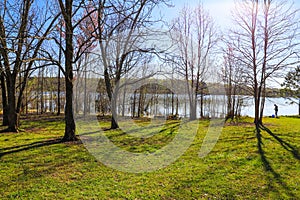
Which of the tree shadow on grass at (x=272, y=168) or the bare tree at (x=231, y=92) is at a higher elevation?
the bare tree at (x=231, y=92)

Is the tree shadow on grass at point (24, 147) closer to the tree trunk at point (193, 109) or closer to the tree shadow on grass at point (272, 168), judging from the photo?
the tree shadow on grass at point (272, 168)

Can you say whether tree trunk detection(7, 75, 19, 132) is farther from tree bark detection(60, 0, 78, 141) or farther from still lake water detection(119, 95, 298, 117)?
still lake water detection(119, 95, 298, 117)

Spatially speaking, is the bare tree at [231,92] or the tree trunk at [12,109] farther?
the bare tree at [231,92]

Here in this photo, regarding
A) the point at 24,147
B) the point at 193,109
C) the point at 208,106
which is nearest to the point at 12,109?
the point at 24,147

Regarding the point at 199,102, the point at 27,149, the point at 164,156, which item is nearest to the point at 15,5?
the point at 27,149

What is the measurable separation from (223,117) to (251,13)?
6.56m

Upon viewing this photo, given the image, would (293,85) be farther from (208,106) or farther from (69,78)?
(69,78)

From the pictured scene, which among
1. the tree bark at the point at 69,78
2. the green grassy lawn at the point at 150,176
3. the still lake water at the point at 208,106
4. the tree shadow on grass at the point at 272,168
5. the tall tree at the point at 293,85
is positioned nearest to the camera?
the green grassy lawn at the point at 150,176

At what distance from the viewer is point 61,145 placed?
219 inches

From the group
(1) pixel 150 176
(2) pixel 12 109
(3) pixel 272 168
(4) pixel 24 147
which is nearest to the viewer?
(1) pixel 150 176

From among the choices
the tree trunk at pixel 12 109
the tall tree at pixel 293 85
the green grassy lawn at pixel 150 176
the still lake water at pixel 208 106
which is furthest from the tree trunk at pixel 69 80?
the tall tree at pixel 293 85

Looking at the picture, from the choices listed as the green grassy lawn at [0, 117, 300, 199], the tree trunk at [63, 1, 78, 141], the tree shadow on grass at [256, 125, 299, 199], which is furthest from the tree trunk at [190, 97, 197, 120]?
the tree trunk at [63, 1, 78, 141]

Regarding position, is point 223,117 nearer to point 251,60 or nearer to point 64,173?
point 251,60

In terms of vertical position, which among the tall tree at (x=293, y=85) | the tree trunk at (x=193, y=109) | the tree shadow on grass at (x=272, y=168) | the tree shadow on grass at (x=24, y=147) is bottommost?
the tree shadow on grass at (x=272, y=168)
